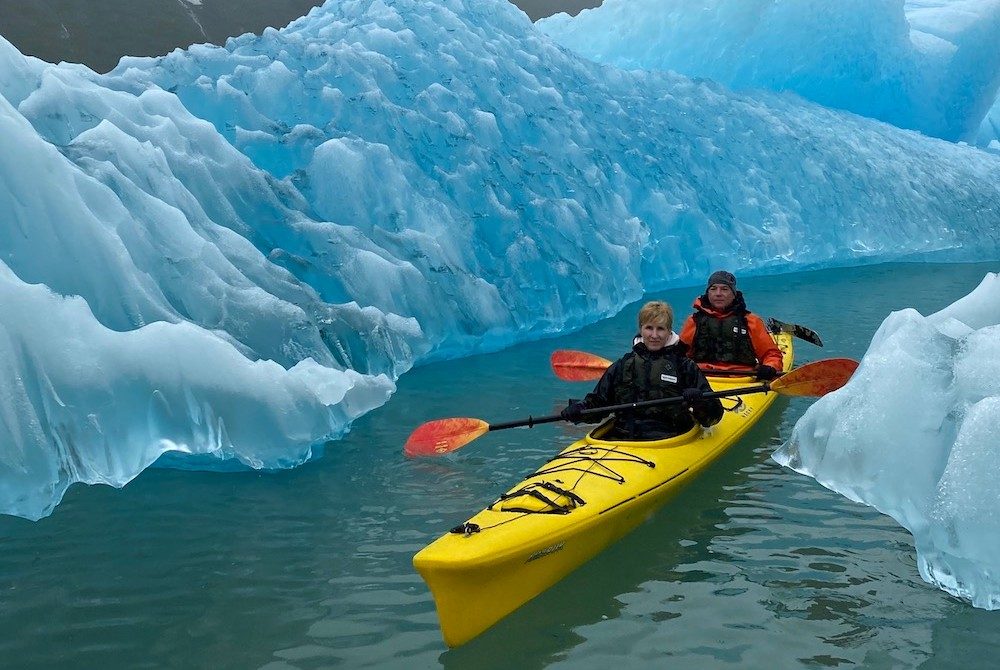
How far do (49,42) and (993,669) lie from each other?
25.1 meters

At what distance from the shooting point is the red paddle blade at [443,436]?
203 inches

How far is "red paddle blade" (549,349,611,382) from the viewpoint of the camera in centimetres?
632

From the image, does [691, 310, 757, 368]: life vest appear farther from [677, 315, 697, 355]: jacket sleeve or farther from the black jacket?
the black jacket

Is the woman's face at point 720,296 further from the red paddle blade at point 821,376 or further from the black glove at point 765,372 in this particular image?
the red paddle blade at point 821,376

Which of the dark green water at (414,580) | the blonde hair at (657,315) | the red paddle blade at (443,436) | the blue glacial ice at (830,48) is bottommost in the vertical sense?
the dark green water at (414,580)

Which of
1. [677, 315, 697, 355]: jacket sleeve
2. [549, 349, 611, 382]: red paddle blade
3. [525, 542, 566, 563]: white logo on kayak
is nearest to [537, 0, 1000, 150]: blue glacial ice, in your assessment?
[677, 315, 697, 355]: jacket sleeve

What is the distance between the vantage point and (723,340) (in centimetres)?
677

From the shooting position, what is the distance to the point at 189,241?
609 centimetres

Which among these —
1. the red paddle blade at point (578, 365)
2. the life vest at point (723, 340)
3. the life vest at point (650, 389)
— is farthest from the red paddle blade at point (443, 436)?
the life vest at point (723, 340)

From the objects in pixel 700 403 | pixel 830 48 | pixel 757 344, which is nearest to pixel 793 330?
pixel 757 344

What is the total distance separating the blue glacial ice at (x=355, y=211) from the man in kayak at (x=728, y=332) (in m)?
2.20

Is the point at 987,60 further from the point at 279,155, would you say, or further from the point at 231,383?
the point at 231,383

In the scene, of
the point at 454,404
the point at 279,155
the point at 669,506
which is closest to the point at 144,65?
the point at 279,155

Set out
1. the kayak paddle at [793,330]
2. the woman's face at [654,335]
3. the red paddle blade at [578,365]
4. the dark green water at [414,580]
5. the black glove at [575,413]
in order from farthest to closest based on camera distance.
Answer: the kayak paddle at [793,330], the red paddle blade at [578,365], the black glove at [575,413], the woman's face at [654,335], the dark green water at [414,580]
